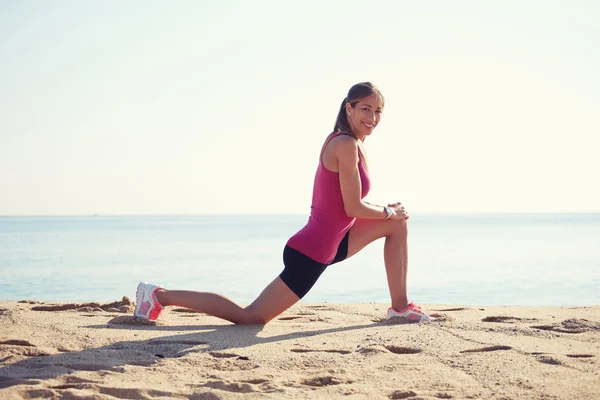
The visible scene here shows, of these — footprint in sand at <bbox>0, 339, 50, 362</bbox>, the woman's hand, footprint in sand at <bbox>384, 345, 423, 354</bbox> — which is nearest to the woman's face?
the woman's hand

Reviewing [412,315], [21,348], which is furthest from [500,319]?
[21,348]

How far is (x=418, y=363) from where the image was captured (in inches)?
124

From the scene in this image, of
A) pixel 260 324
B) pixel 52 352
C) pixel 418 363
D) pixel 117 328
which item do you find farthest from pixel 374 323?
pixel 52 352

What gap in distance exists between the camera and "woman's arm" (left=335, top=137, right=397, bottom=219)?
164 inches

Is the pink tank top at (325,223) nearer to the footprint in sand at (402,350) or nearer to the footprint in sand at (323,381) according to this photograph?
the footprint in sand at (402,350)

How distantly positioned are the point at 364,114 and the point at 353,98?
0.45 feet

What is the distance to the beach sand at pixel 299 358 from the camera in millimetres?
2674

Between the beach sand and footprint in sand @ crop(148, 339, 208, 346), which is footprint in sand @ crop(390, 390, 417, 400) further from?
footprint in sand @ crop(148, 339, 208, 346)

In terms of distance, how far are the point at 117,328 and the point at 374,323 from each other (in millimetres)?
1769

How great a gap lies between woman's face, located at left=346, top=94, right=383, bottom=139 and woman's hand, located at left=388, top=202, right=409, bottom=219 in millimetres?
563

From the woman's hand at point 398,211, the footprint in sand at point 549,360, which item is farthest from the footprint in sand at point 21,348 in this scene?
the footprint in sand at point 549,360

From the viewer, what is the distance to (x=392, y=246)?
14.8 feet

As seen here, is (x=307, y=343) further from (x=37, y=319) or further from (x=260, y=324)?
(x=37, y=319)

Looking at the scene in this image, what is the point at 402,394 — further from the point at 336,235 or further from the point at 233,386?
the point at 336,235
